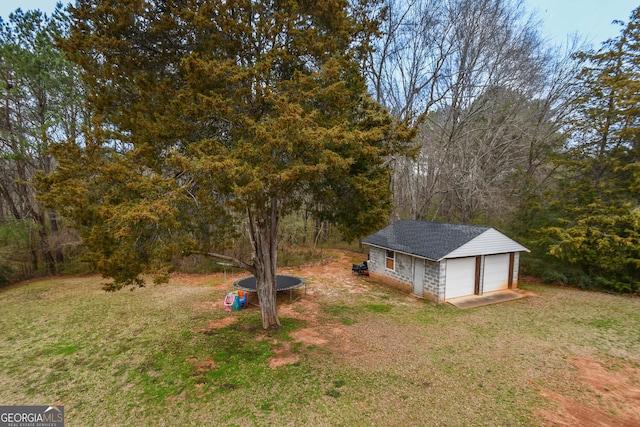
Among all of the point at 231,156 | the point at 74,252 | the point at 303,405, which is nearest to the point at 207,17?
the point at 231,156

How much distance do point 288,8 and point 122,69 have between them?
12.0 feet

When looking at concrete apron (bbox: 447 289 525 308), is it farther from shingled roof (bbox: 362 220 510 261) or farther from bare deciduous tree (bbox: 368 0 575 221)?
bare deciduous tree (bbox: 368 0 575 221)

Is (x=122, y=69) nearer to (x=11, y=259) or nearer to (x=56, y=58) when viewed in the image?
(x=56, y=58)

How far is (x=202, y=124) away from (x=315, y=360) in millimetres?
5920

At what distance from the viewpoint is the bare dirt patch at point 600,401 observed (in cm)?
492

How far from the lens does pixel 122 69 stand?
5.95m

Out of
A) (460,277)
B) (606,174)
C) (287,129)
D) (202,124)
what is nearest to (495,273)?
(460,277)

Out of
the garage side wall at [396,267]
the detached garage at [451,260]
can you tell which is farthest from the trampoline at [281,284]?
the detached garage at [451,260]

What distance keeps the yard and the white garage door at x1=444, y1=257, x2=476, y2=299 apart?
3.65 ft

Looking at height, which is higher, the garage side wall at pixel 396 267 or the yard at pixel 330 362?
the garage side wall at pixel 396 267

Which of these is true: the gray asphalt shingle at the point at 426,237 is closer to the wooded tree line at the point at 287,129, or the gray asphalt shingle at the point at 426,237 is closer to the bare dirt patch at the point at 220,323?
the wooded tree line at the point at 287,129

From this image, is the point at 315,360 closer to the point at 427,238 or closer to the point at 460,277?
the point at 460,277

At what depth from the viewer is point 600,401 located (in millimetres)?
5430

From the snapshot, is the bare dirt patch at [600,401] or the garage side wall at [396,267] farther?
the garage side wall at [396,267]
